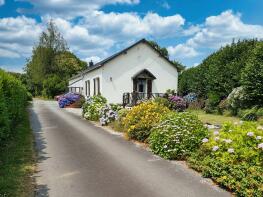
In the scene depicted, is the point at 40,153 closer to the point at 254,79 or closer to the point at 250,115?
the point at 250,115

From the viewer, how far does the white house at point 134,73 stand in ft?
94.2

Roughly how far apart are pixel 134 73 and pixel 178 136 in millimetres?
20817

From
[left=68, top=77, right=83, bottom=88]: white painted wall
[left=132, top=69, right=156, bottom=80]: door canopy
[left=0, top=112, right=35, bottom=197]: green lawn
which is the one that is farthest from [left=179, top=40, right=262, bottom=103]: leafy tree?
[left=68, top=77, right=83, bottom=88]: white painted wall

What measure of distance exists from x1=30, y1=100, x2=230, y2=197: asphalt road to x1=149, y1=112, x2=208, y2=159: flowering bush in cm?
37

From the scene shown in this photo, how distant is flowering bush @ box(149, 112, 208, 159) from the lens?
9.04 meters

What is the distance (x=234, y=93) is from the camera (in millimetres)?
20422

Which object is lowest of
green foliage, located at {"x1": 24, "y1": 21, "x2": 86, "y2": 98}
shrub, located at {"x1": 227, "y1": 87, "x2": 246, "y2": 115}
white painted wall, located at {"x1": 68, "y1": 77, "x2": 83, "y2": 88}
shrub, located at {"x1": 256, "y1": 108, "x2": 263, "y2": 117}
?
shrub, located at {"x1": 256, "y1": 108, "x2": 263, "y2": 117}

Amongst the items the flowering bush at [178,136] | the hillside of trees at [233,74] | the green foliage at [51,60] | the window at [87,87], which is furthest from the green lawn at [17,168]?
the green foliage at [51,60]

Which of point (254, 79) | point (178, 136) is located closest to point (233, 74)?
point (254, 79)

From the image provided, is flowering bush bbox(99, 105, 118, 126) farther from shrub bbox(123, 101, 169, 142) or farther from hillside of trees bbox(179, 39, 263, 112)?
hillside of trees bbox(179, 39, 263, 112)

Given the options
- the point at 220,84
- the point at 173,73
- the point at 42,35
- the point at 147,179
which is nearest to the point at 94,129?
the point at 147,179

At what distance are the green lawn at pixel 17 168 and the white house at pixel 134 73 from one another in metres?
16.9

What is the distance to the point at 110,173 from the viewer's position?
25.0 ft

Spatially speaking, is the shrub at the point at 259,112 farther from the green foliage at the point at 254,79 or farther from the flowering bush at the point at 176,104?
the flowering bush at the point at 176,104
